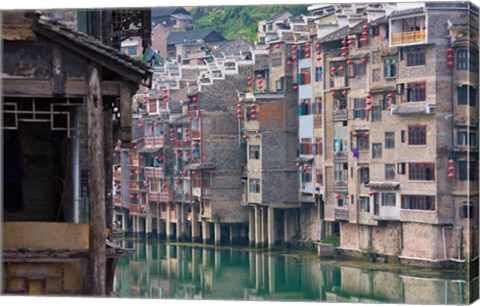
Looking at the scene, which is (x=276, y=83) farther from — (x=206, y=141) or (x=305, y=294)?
(x=305, y=294)

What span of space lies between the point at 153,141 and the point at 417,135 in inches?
607

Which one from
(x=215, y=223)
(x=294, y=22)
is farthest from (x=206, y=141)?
(x=294, y=22)

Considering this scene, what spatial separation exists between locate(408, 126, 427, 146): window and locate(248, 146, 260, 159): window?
27.8 feet

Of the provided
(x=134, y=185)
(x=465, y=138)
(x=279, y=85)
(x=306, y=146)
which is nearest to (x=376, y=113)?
(x=306, y=146)

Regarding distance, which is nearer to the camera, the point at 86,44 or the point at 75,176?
the point at 86,44

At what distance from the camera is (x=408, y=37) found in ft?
90.3

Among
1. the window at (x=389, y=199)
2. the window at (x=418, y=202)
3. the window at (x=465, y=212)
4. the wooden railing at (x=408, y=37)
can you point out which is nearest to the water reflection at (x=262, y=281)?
the window at (x=465, y=212)

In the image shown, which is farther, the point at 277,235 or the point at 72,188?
the point at 277,235

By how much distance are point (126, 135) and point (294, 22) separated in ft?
73.1

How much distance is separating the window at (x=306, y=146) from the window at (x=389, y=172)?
15.0ft

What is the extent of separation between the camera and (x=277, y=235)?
34.5 m

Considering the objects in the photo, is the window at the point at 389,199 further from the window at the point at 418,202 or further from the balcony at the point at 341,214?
the balcony at the point at 341,214

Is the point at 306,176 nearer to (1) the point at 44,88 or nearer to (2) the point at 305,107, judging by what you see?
(2) the point at 305,107

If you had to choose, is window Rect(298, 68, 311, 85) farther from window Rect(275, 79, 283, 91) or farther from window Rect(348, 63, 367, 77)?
window Rect(348, 63, 367, 77)
